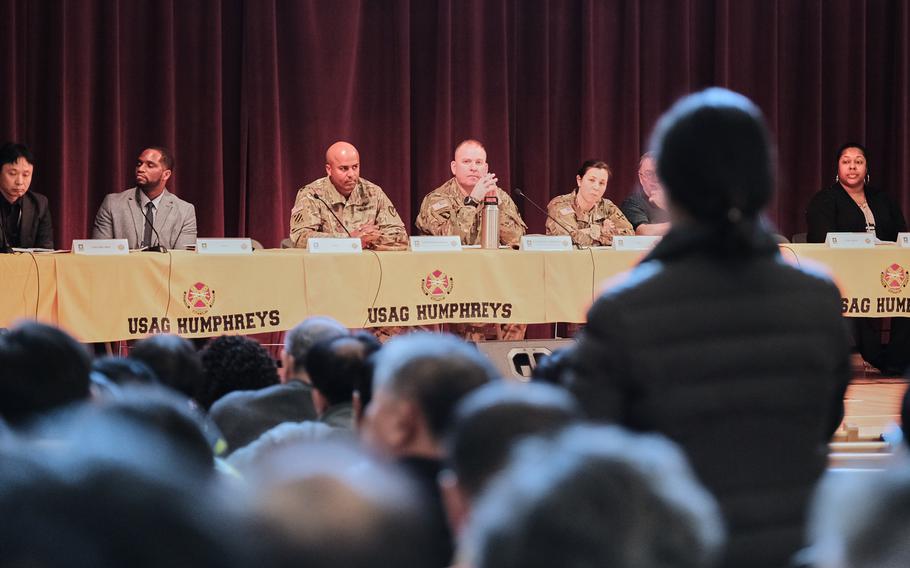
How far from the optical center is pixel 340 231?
620 centimetres

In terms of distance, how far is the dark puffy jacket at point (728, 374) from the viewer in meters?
1.28

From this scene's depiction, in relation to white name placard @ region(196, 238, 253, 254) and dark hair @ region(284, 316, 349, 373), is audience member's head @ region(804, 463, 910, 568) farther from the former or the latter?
white name placard @ region(196, 238, 253, 254)

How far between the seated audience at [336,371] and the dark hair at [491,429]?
35.3 inches

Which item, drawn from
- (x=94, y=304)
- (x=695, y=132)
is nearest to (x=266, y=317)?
(x=94, y=304)

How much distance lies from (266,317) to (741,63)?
4942mm

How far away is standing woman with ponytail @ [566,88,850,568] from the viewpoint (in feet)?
4.21

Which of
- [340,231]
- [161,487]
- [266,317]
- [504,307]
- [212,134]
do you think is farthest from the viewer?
[212,134]

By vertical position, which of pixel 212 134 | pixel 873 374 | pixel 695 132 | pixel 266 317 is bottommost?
pixel 873 374

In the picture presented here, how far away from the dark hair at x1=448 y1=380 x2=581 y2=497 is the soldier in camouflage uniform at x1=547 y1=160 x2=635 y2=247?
557cm

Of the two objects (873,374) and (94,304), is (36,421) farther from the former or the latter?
(873,374)

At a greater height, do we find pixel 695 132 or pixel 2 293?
pixel 695 132

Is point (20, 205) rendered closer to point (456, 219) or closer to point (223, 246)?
point (223, 246)

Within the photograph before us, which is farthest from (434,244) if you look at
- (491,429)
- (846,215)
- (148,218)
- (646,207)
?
(491,429)

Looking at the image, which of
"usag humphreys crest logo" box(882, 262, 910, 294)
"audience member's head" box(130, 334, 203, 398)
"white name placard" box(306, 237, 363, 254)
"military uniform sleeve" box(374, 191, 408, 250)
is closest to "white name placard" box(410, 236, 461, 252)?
"white name placard" box(306, 237, 363, 254)
